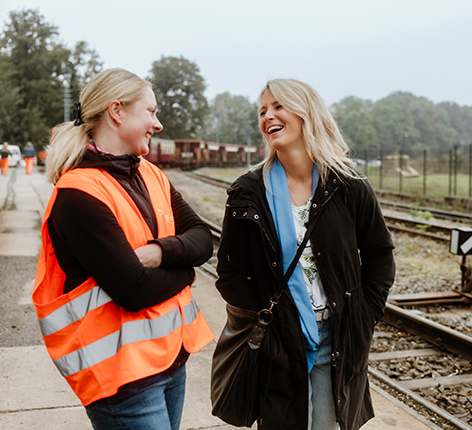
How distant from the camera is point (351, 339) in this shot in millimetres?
2256

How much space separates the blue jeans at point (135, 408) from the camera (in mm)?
1748

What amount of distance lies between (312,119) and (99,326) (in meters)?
1.36

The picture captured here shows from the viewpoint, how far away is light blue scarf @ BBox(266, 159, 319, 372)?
2188mm

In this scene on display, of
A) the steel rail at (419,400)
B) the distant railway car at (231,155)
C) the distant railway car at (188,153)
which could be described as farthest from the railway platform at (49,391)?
the distant railway car at (231,155)

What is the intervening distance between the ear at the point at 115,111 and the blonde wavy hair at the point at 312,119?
78 centimetres

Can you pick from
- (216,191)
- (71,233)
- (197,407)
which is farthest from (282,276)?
(216,191)

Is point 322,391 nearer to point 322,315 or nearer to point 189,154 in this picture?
point 322,315

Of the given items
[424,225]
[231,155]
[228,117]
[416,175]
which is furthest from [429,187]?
[228,117]

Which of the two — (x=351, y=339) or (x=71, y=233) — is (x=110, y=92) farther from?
(x=351, y=339)

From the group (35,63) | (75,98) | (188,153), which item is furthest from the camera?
(75,98)

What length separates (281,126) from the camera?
2391 mm

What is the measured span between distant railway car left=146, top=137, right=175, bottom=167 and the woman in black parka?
3654 centimetres

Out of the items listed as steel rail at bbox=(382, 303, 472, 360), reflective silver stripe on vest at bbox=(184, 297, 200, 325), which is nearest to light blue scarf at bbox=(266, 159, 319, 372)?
reflective silver stripe on vest at bbox=(184, 297, 200, 325)

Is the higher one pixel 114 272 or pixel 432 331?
pixel 114 272
